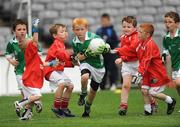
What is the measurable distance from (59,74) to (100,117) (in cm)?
120

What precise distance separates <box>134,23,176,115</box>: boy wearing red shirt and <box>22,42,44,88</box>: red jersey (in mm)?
2091

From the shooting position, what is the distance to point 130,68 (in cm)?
1834

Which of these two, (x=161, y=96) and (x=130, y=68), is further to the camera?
(x=130, y=68)

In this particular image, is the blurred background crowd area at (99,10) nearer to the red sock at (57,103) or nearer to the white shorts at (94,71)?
the red sock at (57,103)

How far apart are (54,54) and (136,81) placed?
164 centimetres

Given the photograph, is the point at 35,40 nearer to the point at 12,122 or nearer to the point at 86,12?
the point at 12,122

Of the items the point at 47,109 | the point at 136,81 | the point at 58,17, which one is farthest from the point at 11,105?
the point at 58,17

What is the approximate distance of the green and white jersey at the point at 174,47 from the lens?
60.0 ft

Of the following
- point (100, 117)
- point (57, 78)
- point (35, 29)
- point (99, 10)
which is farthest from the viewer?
point (99, 10)

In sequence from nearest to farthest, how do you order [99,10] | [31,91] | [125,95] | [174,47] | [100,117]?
[31,91], [100,117], [125,95], [174,47], [99,10]

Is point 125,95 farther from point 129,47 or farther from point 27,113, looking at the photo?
point 27,113

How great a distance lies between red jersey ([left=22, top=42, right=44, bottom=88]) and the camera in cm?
1712

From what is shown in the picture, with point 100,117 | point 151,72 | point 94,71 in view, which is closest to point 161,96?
point 151,72

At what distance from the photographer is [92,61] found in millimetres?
17641
